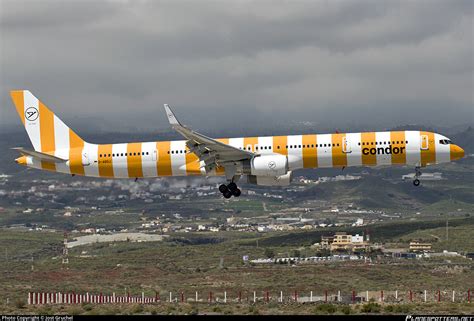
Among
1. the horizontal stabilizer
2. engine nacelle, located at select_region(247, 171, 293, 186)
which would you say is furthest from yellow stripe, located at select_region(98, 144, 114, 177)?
engine nacelle, located at select_region(247, 171, 293, 186)

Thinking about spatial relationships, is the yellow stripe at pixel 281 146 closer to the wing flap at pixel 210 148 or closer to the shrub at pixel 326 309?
the wing flap at pixel 210 148

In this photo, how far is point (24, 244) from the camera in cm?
18312

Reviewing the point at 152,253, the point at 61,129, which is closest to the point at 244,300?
the point at 61,129

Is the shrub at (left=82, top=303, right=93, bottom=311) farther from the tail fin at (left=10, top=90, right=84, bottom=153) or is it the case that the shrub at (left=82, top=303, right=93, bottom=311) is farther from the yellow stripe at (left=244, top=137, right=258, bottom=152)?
Result: the tail fin at (left=10, top=90, right=84, bottom=153)

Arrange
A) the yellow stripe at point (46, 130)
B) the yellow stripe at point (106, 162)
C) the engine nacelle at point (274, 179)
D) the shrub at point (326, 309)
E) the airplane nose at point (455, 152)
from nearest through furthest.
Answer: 1. the shrub at point (326, 309)
2. the airplane nose at point (455, 152)
3. the engine nacelle at point (274, 179)
4. the yellow stripe at point (106, 162)
5. the yellow stripe at point (46, 130)

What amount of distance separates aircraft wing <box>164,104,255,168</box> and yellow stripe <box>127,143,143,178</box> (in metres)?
5.34

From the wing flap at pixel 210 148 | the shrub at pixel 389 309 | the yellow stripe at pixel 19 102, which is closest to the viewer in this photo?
the shrub at pixel 389 309

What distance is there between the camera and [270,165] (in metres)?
78.3

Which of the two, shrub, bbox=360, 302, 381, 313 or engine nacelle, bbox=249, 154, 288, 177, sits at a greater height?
engine nacelle, bbox=249, 154, 288, 177

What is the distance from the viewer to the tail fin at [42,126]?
86.2 metres

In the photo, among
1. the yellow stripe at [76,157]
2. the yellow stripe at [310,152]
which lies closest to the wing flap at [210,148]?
the yellow stripe at [310,152]

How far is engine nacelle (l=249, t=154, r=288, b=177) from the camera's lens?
3083 inches

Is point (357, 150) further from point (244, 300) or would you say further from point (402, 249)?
point (402, 249)

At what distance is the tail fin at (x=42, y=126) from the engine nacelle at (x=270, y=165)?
17532mm
